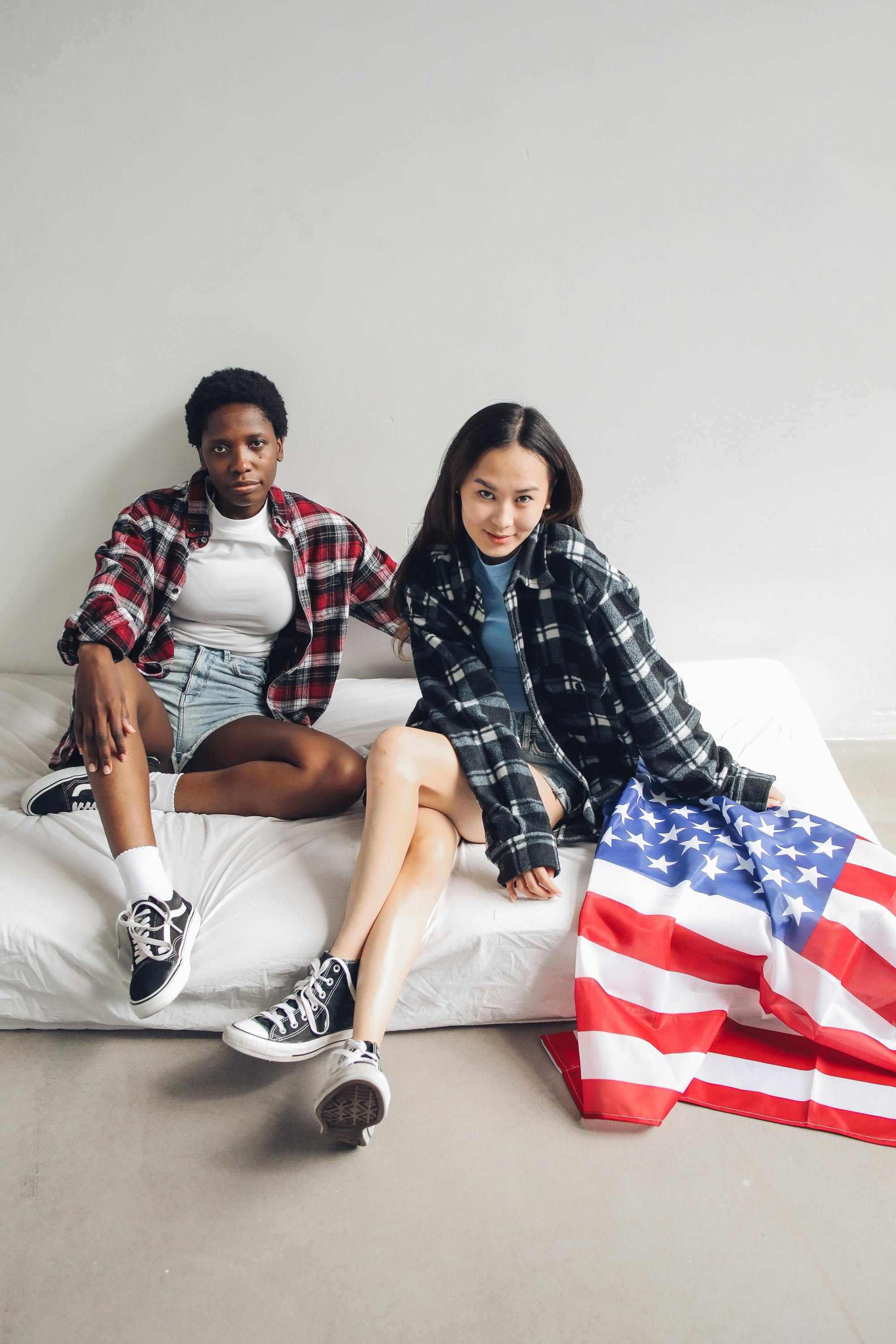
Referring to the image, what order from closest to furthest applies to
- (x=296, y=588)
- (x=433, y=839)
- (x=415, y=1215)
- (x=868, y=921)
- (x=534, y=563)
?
(x=415, y=1215) → (x=868, y=921) → (x=433, y=839) → (x=534, y=563) → (x=296, y=588)

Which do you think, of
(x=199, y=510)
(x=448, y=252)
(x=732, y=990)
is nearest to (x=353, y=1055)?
(x=732, y=990)

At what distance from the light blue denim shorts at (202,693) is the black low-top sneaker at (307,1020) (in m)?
0.62

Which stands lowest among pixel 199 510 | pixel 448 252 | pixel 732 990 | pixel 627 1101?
pixel 627 1101

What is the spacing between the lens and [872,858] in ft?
4.61

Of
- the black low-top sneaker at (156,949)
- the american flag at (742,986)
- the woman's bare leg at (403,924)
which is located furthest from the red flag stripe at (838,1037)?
the black low-top sneaker at (156,949)

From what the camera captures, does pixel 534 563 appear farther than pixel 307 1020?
Yes

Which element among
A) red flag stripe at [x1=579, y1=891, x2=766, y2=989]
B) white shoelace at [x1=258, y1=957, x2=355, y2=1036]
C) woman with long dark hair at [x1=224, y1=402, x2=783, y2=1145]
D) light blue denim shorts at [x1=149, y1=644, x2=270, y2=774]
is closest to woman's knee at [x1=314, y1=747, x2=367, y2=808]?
woman with long dark hair at [x1=224, y1=402, x2=783, y2=1145]

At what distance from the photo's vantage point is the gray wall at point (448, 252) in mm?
1683

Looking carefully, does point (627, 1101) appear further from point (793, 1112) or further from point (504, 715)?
point (504, 715)

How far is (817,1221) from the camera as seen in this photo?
1.11 meters

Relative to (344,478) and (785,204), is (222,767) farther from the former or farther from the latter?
(785,204)

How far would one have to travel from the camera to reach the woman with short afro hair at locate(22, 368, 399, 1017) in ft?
4.77

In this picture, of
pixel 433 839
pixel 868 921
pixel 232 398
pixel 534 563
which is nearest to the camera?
pixel 868 921

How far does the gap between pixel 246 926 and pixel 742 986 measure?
80cm
